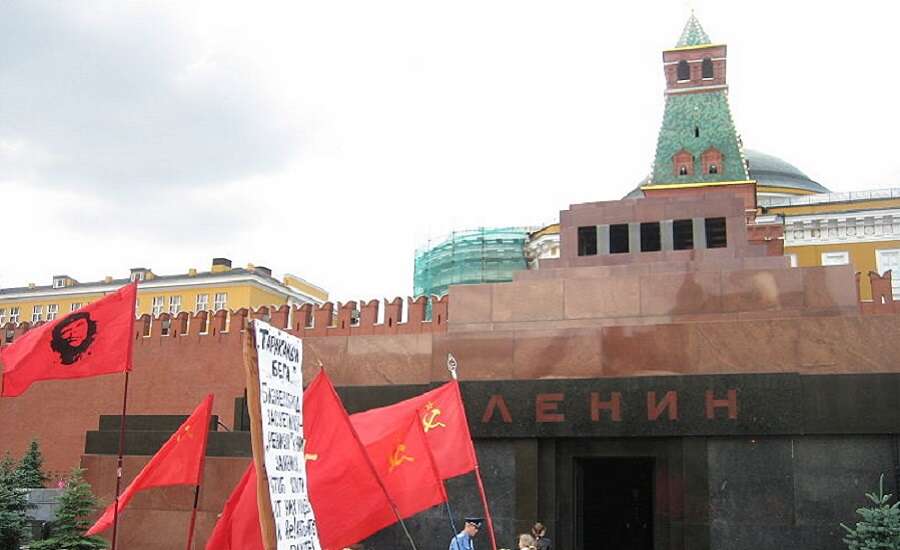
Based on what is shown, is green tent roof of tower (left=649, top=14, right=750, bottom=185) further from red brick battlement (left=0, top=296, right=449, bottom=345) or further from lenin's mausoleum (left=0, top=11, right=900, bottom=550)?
lenin's mausoleum (left=0, top=11, right=900, bottom=550)

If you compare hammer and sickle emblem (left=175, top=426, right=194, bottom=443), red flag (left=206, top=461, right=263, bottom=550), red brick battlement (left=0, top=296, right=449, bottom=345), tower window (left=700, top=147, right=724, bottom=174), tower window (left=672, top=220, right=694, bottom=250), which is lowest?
red flag (left=206, top=461, right=263, bottom=550)

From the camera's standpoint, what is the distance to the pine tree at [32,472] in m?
19.3

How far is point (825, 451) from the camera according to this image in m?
12.7

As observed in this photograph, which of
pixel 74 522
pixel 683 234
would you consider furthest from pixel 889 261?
pixel 74 522

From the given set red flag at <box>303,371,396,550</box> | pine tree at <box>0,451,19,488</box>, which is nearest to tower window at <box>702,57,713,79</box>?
pine tree at <box>0,451,19,488</box>

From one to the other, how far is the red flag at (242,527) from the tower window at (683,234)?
1113 cm

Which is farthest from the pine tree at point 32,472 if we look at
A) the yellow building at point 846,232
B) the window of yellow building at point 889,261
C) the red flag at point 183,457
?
the window of yellow building at point 889,261

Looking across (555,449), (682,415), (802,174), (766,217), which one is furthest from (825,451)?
(802,174)

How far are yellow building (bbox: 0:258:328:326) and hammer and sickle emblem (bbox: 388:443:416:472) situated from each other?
106 ft

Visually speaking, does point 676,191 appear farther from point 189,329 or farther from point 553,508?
point 553,508

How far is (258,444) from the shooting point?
5.38 metres

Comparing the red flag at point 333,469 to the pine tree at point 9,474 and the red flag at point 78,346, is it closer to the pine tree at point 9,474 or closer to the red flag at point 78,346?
the red flag at point 78,346

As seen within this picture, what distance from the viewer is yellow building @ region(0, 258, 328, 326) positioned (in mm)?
43406

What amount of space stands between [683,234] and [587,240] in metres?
1.69
